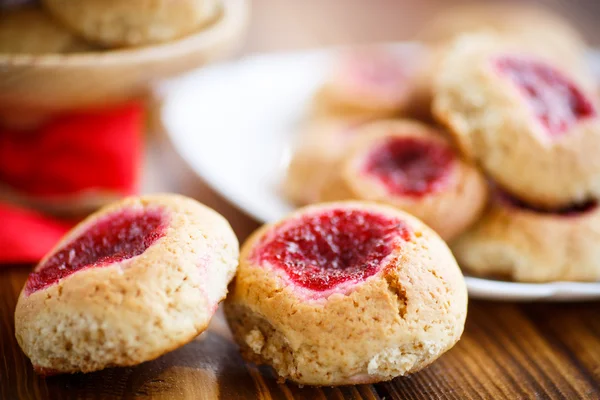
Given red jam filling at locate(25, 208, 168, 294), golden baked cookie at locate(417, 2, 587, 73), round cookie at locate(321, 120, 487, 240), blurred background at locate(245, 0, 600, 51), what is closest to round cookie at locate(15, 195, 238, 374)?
red jam filling at locate(25, 208, 168, 294)

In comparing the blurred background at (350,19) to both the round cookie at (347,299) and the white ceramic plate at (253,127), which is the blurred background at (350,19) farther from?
the round cookie at (347,299)

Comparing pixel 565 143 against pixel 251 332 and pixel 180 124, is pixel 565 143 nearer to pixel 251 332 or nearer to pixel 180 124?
pixel 251 332

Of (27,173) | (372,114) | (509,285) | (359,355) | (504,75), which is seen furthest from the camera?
(372,114)

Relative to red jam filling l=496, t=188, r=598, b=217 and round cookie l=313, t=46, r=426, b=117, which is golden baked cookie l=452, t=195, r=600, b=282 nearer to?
red jam filling l=496, t=188, r=598, b=217

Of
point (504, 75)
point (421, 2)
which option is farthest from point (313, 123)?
point (421, 2)

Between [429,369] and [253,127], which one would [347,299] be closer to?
[429,369]
